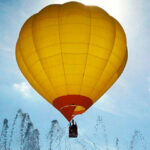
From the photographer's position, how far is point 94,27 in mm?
Answer: 19906

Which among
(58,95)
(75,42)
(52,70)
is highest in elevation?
(75,42)

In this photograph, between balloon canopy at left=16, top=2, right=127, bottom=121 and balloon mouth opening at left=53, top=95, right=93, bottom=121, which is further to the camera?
balloon mouth opening at left=53, top=95, right=93, bottom=121

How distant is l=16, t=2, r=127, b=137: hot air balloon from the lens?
64.2 feet

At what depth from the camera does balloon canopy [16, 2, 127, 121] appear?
1956 centimetres

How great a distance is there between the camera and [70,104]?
19.7 m

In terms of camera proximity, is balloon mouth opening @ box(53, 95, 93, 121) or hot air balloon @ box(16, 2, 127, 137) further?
balloon mouth opening @ box(53, 95, 93, 121)

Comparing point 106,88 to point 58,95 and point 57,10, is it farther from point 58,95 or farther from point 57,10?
point 57,10

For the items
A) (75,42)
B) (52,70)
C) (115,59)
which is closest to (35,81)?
(52,70)

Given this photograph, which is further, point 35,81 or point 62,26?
point 35,81

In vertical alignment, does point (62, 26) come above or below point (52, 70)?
above

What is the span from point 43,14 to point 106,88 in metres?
5.84

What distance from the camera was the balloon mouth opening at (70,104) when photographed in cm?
1975

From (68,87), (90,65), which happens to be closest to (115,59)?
(90,65)

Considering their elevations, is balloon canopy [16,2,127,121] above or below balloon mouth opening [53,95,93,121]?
above
